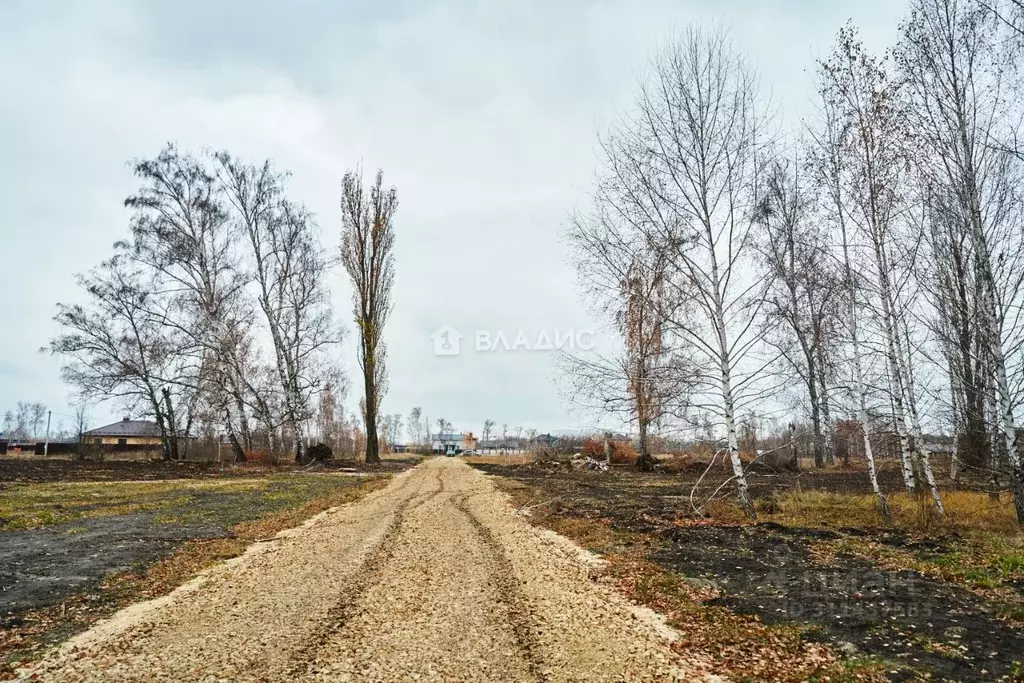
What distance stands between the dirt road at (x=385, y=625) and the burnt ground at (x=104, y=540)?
1267 millimetres

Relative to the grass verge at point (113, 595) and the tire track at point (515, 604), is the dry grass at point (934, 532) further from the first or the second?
the grass verge at point (113, 595)

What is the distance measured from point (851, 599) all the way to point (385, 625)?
4474 mm

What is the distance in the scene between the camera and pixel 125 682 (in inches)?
155

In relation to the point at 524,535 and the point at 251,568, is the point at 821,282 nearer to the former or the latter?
the point at 524,535

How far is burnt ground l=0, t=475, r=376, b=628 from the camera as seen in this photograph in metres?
6.42

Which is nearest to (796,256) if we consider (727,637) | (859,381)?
(859,381)

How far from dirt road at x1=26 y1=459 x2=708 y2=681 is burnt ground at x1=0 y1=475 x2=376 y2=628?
127 centimetres

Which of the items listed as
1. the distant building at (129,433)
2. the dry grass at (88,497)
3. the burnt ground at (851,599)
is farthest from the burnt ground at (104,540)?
the distant building at (129,433)

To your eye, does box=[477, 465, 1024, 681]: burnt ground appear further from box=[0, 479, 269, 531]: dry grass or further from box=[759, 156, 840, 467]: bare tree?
box=[0, 479, 269, 531]: dry grass

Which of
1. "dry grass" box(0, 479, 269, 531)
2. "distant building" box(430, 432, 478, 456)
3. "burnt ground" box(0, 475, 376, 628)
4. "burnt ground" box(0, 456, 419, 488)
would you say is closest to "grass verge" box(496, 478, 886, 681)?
"burnt ground" box(0, 475, 376, 628)

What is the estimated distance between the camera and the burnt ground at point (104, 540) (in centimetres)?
642

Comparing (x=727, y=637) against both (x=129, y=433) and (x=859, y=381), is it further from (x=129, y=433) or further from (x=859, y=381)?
(x=129, y=433)

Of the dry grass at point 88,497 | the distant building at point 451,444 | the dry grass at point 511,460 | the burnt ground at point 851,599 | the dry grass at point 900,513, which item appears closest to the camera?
the burnt ground at point 851,599

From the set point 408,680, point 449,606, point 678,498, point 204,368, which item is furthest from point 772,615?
point 204,368
